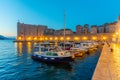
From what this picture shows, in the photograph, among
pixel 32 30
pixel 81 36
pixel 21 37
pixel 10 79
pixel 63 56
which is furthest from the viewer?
pixel 32 30

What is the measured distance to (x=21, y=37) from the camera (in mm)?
144375

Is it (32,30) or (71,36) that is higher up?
(32,30)

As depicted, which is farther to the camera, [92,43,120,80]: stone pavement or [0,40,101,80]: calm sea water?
[0,40,101,80]: calm sea water

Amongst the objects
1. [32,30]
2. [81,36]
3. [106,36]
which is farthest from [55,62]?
[32,30]

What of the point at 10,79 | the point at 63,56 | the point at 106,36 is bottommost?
the point at 10,79

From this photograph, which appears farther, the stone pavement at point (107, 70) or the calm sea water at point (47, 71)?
the calm sea water at point (47, 71)

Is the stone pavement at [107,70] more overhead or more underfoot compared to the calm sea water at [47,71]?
more overhead

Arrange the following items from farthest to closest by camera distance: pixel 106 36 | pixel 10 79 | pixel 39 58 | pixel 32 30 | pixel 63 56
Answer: pixel 32 30
pixel 106 36
pixel 39 58
pixel 63 56
pixel 10 79

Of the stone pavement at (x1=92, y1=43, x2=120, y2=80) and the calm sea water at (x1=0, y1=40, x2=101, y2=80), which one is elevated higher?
the stone pavement at (x1=92, y1=43, x2=120, y2=80)

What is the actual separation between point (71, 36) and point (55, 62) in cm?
9122

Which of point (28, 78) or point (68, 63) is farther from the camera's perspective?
point (68, 63)

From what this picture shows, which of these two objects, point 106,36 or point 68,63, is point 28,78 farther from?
point 106,36

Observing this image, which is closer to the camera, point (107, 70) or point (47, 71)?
point (107, 70)

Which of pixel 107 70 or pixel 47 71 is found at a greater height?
pixel 107 70
